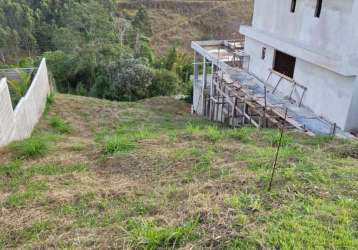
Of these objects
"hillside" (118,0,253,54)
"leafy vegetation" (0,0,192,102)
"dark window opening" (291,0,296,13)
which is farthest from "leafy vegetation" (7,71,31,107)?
"hillside" (118,0,253,54)

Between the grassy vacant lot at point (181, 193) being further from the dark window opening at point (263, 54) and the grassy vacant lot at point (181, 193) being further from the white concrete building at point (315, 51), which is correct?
the dark window opening at point (263, 54)

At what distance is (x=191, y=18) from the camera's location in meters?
46.1

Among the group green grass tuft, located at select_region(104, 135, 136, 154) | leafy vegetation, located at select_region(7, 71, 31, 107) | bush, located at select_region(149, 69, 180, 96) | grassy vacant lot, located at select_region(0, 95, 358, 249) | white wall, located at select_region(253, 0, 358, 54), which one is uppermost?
white wall, located at select_region(253, 0, 358, 54)

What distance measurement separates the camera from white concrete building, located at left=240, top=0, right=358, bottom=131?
8.83m

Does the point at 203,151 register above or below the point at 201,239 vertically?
below

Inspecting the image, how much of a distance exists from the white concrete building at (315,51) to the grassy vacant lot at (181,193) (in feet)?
7.72

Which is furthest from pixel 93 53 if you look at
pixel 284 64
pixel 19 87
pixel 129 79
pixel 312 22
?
pixel 312 22

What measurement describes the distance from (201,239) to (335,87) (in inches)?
301

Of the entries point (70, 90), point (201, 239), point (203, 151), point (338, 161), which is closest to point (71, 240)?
point (201, 239)

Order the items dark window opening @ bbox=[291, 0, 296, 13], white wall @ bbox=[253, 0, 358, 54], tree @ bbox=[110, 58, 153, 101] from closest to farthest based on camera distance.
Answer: white wall @ bbox=[253, 0, 358, 54]
dark window opening @ bbox=[291, 0, 296, 13]
tree @ bbox=[110, 58, 153, 101]

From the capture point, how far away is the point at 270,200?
13.4ft

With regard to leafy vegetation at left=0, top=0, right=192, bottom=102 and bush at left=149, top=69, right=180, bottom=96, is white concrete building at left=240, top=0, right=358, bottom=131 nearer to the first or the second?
bush at left=149, top=69, right=180, bottom=96

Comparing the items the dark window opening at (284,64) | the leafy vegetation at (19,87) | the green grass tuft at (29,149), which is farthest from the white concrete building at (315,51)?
the leafy vegetation at (19,87)

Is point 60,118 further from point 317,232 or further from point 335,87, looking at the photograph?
point 317,232
